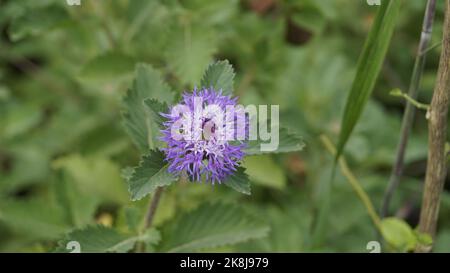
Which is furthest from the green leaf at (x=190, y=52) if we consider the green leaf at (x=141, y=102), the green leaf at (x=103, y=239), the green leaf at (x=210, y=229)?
the green leaf at (x=103, y=239)

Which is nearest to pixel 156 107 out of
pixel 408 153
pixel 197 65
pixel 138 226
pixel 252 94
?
pixel 138 226

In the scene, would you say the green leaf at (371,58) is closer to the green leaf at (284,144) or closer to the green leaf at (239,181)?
the green leaf at (284,144)

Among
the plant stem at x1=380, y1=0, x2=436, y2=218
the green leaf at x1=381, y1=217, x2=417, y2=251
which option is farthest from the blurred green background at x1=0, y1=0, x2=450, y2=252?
the plant stem at x1=380, y1=0, x2=436, y2=218

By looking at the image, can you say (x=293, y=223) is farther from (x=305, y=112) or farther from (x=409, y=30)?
(x=409, y=30)

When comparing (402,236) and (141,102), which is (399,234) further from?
(141,102)

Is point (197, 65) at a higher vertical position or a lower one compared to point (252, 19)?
lower
